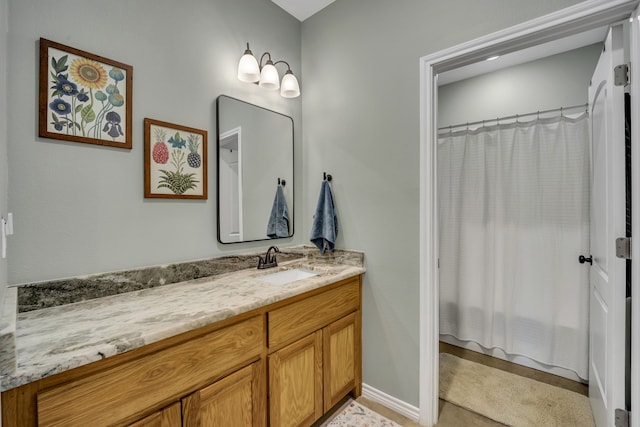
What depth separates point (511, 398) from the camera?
6.42 ft

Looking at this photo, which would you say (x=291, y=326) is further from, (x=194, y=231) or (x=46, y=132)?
(x=46, y=132)

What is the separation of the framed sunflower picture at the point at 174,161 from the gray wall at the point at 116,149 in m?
0.04

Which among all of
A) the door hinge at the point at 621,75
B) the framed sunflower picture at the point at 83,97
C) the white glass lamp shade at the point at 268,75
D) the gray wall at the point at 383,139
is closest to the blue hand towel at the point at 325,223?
the gray wall at the point at 383,139

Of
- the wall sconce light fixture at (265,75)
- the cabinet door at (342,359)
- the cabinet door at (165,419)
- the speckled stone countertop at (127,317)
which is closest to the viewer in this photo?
the speckled stone countertop at (127,317)

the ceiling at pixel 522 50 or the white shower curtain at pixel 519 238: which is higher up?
the ceiling at pixel 522 50

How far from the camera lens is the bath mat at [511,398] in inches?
69.7

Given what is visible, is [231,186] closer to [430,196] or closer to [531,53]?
[430,196]

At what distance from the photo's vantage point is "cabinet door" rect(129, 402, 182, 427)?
3.15 feet

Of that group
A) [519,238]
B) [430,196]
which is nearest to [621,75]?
[430,196]

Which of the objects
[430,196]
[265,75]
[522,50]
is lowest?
[430,196]

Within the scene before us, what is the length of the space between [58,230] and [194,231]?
58cm

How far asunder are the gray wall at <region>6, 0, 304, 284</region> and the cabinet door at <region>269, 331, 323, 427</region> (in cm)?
73

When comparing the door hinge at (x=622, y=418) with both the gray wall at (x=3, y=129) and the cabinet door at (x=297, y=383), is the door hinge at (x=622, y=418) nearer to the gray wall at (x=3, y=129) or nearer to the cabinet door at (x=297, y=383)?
the cabinet door at (x=297, y=383)

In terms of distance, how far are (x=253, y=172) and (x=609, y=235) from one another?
1922 millimetres
